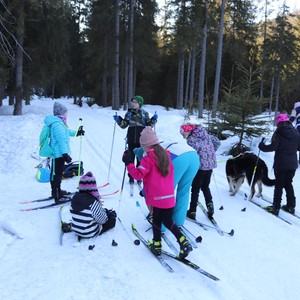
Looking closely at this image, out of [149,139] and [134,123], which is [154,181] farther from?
[134,123]

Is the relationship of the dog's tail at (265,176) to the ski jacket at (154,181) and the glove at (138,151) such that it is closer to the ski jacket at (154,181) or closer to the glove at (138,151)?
the glove at (138,151)

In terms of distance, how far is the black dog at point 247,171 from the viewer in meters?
6.85

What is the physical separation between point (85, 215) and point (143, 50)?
84.9ft

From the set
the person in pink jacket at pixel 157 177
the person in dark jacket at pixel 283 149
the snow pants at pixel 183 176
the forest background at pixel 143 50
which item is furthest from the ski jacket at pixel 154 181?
the forest background at pixel 143 50

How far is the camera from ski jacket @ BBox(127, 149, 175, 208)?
4000 mm

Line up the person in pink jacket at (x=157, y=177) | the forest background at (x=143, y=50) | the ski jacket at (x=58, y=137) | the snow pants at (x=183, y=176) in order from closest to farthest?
the person in pink jacket at (x=157, y=177), the snow pants at (x=183, y=176), the ski jacket at (x=58, y=137), the forest background at (x=143, y=50)

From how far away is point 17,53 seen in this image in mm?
17188

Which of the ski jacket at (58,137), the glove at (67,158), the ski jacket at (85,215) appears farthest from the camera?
the ski jacket at (58,137)

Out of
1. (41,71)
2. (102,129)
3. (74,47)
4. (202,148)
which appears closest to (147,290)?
(202,148)

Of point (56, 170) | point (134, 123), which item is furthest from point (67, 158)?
point (134, 123)

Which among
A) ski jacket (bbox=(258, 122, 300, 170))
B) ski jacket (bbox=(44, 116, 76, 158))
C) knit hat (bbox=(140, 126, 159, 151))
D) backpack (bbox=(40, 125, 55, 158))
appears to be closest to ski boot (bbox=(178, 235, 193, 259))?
knit hat (bbox=(140, 126, 159, 151))

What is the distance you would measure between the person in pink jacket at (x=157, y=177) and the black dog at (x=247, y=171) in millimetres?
3306

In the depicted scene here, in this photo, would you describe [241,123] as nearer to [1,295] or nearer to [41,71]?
[1,295]

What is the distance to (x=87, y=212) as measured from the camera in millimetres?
4660
